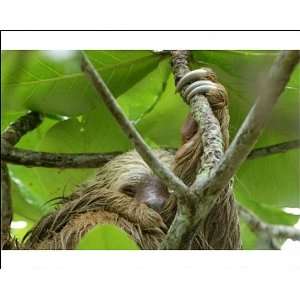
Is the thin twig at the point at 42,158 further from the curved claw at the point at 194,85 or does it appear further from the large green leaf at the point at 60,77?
the curved claw at the point at 194,85

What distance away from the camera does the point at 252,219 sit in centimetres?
193

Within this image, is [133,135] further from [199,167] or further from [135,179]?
[135,179]

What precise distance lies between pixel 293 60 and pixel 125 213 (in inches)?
29.7

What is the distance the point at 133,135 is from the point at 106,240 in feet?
0.95

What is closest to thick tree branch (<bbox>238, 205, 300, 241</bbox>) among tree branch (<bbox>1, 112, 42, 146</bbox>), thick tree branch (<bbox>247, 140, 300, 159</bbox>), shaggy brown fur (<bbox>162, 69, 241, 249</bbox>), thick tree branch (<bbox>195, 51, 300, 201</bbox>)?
shaggy brown fur (<bbox>162, 69, 241, 249</bbox>)

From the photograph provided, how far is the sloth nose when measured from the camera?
1.94 metres

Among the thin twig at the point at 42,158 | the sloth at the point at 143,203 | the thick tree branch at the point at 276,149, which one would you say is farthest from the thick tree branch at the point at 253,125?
the thin twig at the point at 42,158

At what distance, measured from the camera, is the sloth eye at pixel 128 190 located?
2.07 m

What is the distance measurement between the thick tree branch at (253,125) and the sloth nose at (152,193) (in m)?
0.34

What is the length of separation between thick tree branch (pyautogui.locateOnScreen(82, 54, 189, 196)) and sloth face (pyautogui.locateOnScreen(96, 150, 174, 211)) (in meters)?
0.32

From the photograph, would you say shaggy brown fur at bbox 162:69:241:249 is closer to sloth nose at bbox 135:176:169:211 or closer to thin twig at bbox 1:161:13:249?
sloth nose at bbox 135:176:169:211
